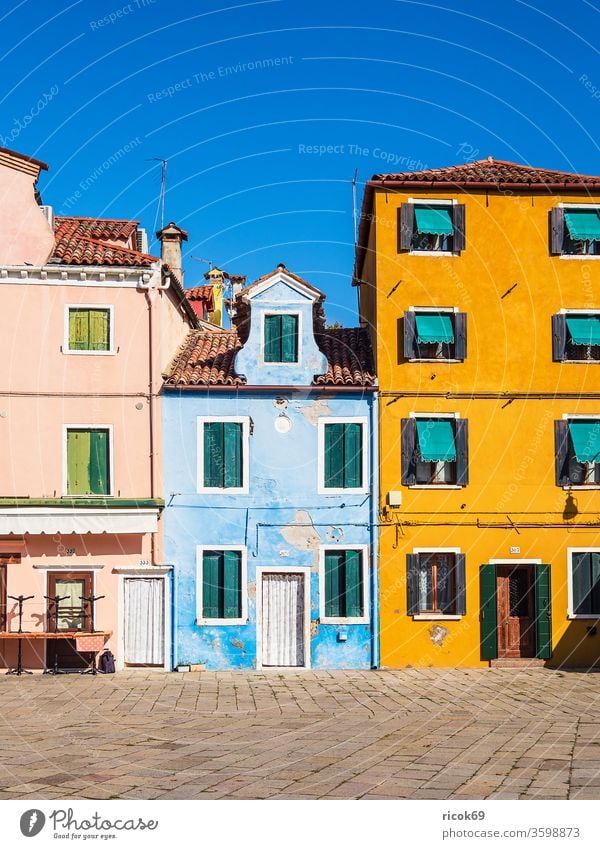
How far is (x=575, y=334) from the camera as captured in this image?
27.5 meters

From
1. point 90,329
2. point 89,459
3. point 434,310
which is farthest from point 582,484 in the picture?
point 90,329

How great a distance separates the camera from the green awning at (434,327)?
2731cm

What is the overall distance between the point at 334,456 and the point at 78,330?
738cm

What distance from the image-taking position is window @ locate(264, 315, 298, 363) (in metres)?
27.3

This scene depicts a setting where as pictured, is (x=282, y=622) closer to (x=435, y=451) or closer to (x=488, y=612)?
(x=488, y=612)

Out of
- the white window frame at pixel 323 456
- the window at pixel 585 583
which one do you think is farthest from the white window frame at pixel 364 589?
the window at pixel 585 583

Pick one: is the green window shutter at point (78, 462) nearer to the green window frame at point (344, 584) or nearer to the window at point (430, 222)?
the green window frame at point (344, 584)

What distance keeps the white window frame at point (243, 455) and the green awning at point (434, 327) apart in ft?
16.5

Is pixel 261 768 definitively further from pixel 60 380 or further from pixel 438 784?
pixel 60 380

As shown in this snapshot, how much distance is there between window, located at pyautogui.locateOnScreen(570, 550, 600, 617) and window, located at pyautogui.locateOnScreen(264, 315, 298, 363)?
893 centimetres

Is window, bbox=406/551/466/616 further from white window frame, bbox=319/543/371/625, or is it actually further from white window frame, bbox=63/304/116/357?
white window frame, bbox=63/304/116/357

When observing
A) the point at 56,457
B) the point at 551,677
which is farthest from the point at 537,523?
the point at 56,457
